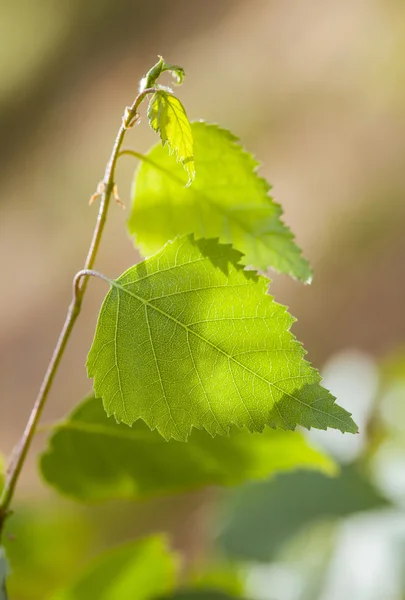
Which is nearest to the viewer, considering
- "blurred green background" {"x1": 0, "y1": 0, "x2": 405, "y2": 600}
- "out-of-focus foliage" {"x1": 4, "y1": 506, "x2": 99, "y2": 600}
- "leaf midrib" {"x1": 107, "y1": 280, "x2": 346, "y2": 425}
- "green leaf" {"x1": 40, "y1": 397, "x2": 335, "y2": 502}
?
"leaf midrib" {"x1": 107, "y1": 280, "x2": 346, "y2": 425}

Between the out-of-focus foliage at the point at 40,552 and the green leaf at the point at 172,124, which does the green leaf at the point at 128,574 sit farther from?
the green leaf at the point at 172,124

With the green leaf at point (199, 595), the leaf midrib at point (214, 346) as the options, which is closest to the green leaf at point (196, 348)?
the leaf midrib at point (214, 346)

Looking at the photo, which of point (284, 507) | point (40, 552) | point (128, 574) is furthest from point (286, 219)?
point (128, 574)

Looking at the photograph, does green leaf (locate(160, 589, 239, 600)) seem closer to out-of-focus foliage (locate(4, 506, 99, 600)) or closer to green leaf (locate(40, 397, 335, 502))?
green leaf (locate(40, 397, 335, 502))

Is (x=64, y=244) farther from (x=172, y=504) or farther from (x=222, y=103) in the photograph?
(x=172, y=504)

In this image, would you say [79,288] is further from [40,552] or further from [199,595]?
[40,552]

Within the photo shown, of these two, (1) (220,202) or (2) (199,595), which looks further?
(2) (199,595)

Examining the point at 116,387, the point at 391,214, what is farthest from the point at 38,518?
the point at 391,214

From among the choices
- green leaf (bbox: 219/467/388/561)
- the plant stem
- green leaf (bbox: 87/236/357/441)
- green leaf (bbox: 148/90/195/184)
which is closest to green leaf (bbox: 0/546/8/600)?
the plant stem
